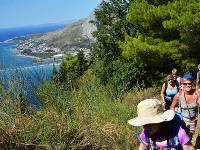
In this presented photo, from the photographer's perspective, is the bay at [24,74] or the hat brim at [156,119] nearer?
the hat brim at [156,119]

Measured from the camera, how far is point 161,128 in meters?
4.25

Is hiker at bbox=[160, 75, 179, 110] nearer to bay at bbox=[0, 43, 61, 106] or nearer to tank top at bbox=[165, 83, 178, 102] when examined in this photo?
tank top at bbox=[165, 83, 178, 102]

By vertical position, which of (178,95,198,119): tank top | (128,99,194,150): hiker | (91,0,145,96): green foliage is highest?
(128,99,194,150): hiker

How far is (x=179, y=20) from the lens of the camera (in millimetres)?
23812

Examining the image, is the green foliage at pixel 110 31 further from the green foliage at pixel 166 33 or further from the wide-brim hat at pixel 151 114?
the wide-brim hat at pixel 151 114

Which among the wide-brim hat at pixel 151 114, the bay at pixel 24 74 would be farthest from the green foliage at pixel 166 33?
the wide-brim hat at pixel 151 114

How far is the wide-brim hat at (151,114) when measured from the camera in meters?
4.13

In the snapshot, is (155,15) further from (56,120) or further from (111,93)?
(56,120)

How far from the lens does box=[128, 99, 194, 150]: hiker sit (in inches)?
163

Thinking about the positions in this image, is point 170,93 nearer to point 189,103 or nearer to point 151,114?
point 189,103

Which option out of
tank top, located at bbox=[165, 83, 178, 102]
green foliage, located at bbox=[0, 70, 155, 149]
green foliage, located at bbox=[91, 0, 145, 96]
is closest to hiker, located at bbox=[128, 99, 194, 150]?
green foliage, located at bbox=[0, 70, 155, 149]

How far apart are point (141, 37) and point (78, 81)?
18684 mm

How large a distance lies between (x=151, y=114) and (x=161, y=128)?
0.14 metres

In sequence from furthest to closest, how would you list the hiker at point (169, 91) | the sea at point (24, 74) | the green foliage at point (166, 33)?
the green foliage at point (166, 33) < the hiker at point (169, 91) < the sea at point (24, 74)
